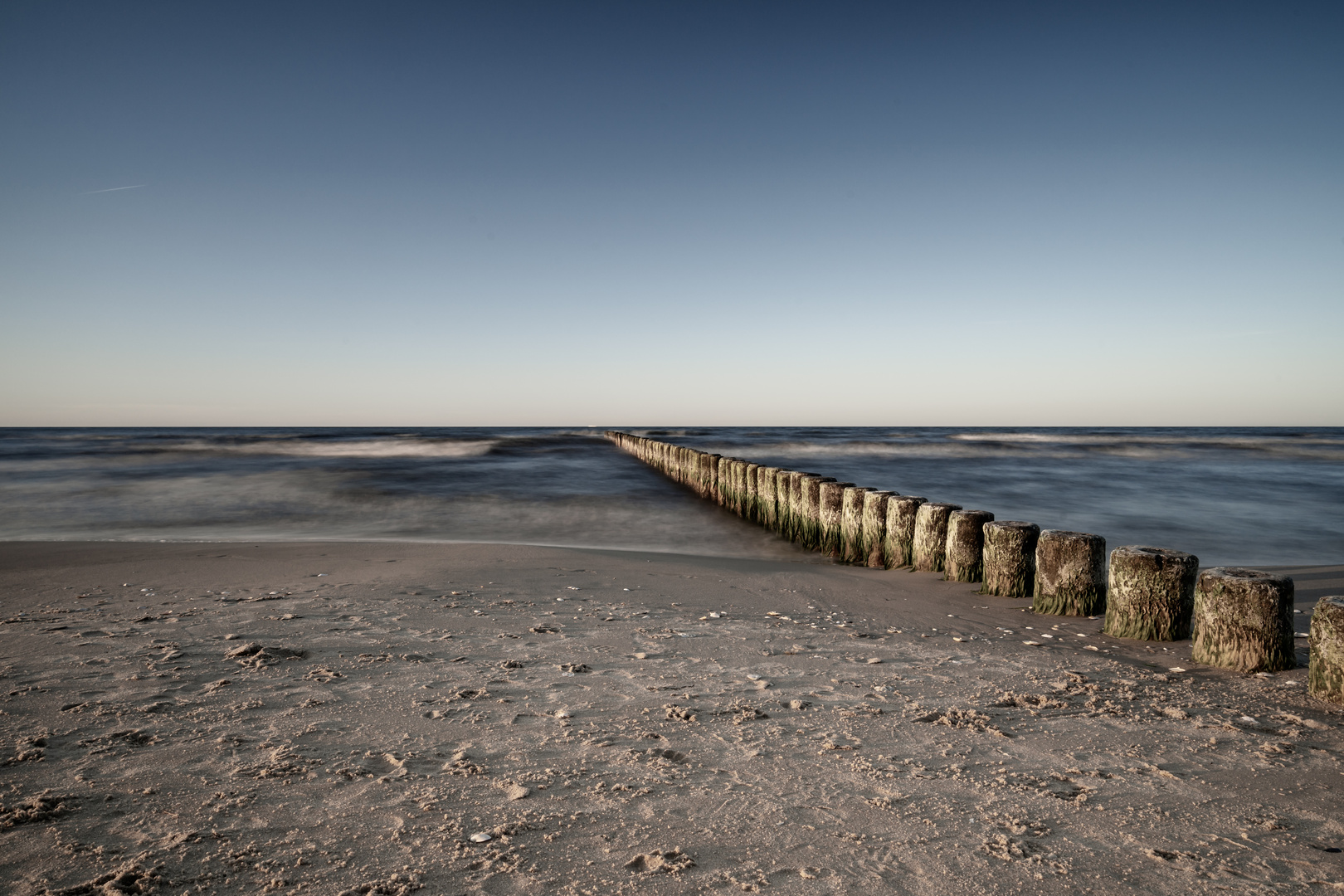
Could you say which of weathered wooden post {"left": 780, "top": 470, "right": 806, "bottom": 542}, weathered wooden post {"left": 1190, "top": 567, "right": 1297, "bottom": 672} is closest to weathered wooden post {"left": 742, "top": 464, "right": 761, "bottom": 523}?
weathered wooden post {"left": 780, "top": 470, "right": 806, "bottom": 542}

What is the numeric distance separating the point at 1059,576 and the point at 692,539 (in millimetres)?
5470

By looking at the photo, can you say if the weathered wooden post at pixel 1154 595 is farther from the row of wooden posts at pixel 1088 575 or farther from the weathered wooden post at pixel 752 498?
the weathered wooden post at pixel 752 498

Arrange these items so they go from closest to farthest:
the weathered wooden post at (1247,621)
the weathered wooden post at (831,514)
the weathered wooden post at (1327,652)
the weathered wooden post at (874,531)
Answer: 1. the weathered wooden post at (1327,652)
2. the weathered wooden post at (1247,621)
3. the weathered wooden post at (874,531)
4. the weathered wooden post at (831,514)

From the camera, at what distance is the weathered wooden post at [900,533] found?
610 cm

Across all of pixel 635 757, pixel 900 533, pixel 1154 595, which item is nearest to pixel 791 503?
pixel 900 533

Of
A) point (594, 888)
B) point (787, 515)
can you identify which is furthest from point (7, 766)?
point (787, 515)

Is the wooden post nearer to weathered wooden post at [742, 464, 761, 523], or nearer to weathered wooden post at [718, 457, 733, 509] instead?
weathered wooden post at [742, 464, 761, 523]

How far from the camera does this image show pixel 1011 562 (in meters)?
4.89

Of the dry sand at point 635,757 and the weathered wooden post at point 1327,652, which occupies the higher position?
the weathered wooden post at point 1327,652

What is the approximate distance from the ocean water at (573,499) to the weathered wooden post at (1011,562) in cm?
311

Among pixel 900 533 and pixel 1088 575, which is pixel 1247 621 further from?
pixel 900 533

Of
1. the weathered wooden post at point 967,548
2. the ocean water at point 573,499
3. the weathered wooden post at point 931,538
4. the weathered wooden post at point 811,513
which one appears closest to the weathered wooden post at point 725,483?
the ocean water at point 573,499

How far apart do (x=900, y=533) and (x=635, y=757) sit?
172 inches

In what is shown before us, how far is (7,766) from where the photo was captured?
7.14ft
